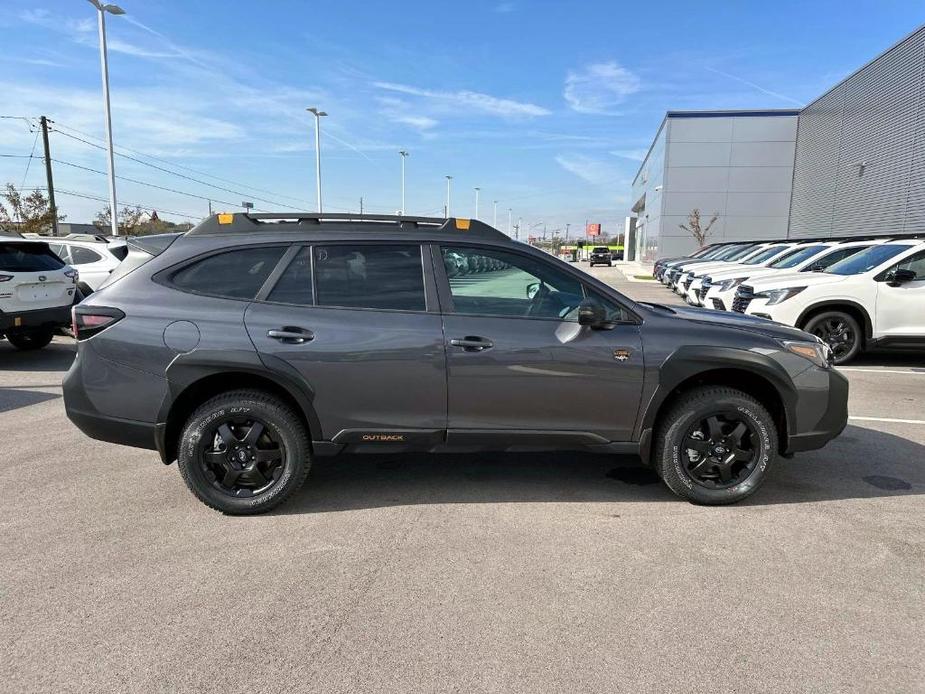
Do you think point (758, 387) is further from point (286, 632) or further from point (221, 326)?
point (221, 326)

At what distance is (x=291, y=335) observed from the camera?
3617mm

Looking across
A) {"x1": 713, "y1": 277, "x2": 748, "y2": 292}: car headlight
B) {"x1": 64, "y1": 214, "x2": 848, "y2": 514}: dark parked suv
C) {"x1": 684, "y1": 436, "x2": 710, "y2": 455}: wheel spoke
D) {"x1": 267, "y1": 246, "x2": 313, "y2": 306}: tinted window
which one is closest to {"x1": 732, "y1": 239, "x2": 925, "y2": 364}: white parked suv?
{"x1": 713, "y1": 277, "x2": 748, "y2": 292}: car headlight

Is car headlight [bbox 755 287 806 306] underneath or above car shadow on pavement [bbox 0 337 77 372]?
above

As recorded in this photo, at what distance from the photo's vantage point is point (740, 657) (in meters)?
2.47

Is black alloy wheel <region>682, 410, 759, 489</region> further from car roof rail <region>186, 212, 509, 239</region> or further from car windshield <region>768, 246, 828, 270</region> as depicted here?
car windshield <region>768, 246, 828, 270</region>

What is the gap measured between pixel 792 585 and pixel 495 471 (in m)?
2.07

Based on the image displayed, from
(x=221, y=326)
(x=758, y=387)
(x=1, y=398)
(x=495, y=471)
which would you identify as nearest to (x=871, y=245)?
(x=758, y=387)

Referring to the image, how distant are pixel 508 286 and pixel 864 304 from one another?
698 centimetres

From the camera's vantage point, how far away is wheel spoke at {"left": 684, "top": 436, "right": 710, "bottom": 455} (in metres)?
3.82

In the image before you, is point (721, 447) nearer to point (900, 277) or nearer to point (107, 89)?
point (900, 277)

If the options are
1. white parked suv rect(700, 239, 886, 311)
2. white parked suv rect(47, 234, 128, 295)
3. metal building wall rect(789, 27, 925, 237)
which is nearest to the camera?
white parked suv rect(700, 239, 886, 311)

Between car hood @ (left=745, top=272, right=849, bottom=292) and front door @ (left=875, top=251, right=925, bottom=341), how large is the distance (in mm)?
584

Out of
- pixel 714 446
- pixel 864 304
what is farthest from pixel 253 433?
pixel 864 304

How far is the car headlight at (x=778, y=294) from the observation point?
8594mm
